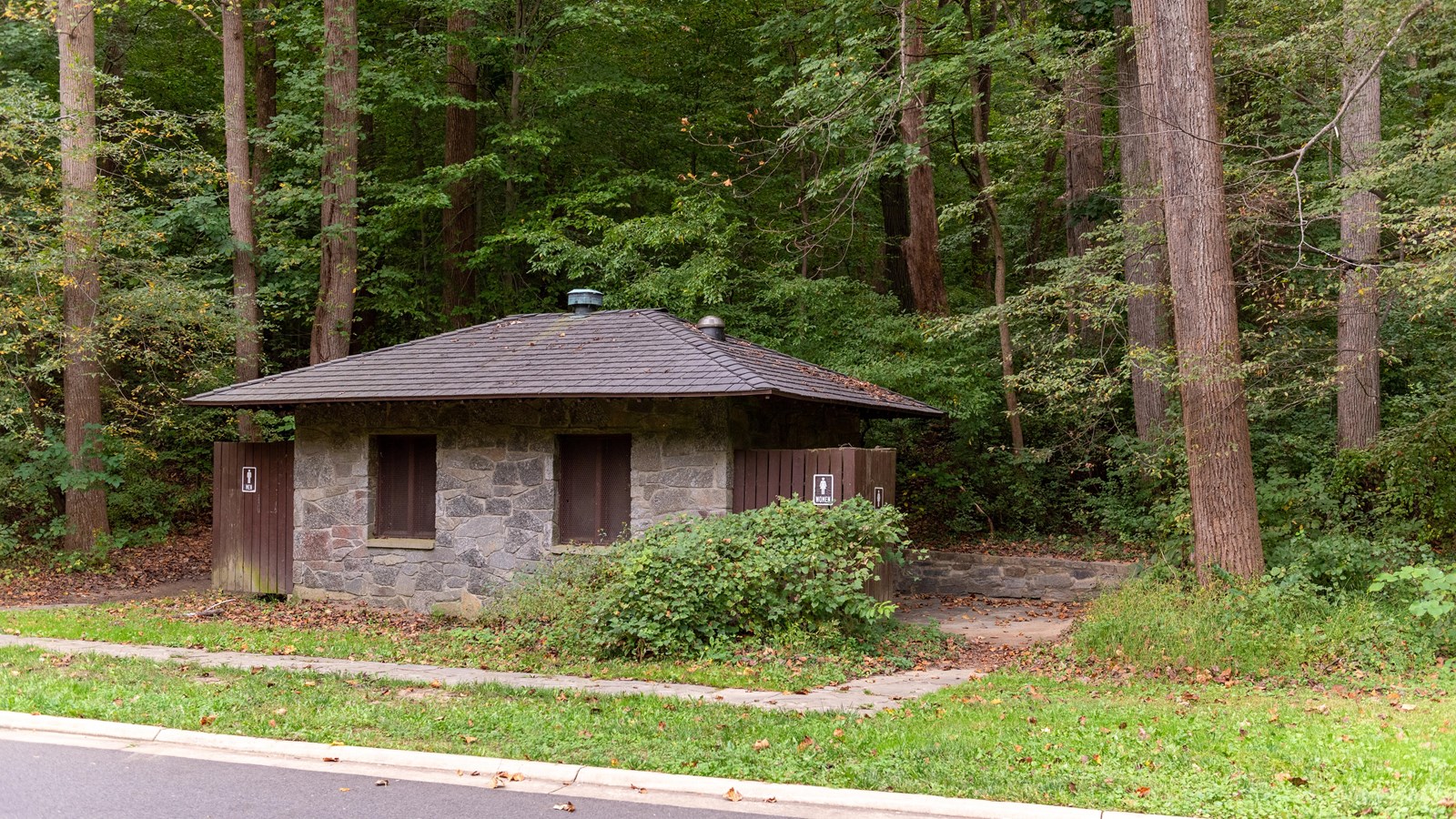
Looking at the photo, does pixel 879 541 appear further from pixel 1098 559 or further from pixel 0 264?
pixel 0 264

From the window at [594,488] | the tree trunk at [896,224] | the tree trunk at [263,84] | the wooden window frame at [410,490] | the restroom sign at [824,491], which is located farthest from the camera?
the tree trunk at [896,224]

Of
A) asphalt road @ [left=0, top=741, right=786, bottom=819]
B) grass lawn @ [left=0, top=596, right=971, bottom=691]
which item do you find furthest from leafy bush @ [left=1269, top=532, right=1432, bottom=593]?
asphalt road @ [left=0, top=741, right=786, bottom=819]

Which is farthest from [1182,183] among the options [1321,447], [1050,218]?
[1050,218]

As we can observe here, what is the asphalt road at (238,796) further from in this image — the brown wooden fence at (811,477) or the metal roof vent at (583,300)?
the metal roof vent at (583,300)

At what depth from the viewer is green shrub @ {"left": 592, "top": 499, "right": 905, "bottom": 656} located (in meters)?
9.98

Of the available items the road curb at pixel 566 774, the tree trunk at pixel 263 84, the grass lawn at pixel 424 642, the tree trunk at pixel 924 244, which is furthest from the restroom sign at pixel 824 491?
the tree trunk at pixel 263 84

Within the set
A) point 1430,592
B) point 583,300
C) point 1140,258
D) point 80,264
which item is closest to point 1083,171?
point 1140,258

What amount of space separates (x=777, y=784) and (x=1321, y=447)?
1176 cm

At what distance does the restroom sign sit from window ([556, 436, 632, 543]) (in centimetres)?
238

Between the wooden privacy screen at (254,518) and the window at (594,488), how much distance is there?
4383 mm

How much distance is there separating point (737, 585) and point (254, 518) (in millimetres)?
8241

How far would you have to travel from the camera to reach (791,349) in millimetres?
17734

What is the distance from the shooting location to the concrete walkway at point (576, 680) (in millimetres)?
8133

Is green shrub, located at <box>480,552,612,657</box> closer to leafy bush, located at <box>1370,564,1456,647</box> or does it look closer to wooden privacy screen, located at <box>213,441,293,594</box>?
wooden privacy screen, located at <box>213,441,293,594</box>
